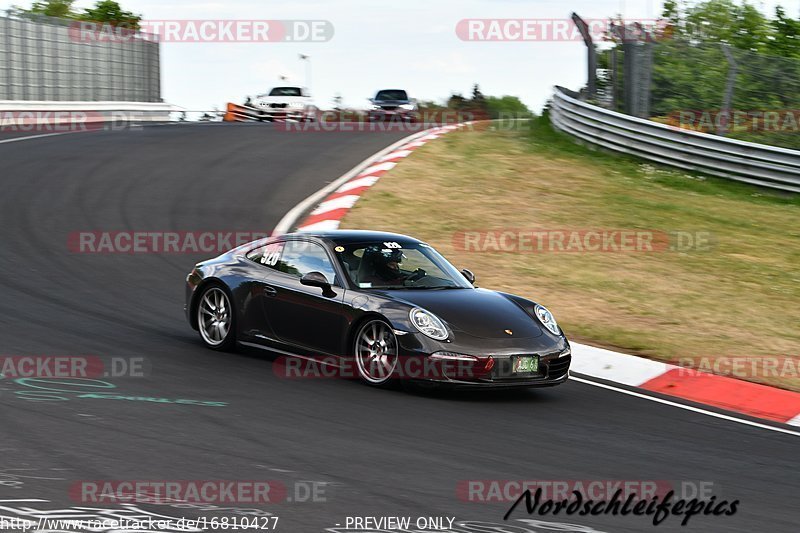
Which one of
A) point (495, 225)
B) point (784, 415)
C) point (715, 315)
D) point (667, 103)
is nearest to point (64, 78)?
point (667, 103)

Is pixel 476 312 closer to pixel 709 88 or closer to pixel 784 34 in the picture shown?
pixel 709 88

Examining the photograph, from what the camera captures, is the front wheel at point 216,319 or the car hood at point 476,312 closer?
the car hood at point 476,312

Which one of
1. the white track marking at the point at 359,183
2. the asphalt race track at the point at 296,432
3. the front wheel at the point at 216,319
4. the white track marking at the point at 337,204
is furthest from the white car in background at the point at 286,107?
the front wheel at the point at 216,319

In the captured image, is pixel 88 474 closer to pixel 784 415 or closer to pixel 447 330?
pixel 447 330

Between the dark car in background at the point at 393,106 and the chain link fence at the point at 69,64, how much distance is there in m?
9.03

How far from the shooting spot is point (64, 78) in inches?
1454

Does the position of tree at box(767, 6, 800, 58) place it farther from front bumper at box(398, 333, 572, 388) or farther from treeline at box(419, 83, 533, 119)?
front bumper at box(398, 333, 572, 388)

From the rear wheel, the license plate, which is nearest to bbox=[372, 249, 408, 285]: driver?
the rear wheel

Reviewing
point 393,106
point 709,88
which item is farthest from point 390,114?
point 709,88

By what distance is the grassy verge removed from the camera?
1173 centimetres

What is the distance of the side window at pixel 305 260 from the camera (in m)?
9.66

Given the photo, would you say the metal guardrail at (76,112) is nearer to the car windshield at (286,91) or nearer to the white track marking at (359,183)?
the car windshield at (286,91)

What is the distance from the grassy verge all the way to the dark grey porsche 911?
2190 mm

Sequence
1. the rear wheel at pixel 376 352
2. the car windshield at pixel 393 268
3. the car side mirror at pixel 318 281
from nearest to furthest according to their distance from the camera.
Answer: the rear wheel at pixel 376 352, the car side mirror at pixel 318 281, the car windshield at pixel 393 268
